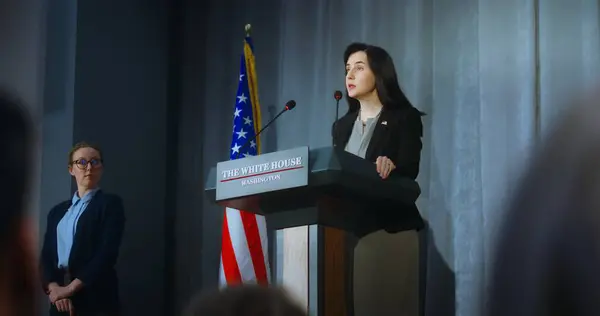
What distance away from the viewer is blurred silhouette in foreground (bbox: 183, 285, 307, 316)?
50 centimetres

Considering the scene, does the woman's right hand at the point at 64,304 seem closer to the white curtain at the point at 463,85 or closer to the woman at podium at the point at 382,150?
the white curtain at the point at 463,85

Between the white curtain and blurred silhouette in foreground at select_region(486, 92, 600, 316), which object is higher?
the white curtain

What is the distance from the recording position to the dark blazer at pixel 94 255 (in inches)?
170

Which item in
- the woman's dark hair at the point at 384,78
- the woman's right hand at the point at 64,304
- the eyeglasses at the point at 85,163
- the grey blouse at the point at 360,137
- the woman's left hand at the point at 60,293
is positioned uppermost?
the woman's dark hair at the point at 384,78

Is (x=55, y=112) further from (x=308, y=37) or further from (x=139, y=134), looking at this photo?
(x=308, y=37)

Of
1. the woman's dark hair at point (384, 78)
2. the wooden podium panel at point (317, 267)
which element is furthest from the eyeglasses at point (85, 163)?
the wooden podium panel at point (317, 267)

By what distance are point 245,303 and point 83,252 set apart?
4025 mm

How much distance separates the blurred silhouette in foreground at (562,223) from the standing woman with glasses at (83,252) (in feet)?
13.3

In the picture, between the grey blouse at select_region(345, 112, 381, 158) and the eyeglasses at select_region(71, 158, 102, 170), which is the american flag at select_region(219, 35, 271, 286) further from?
the eyeglasses at select_region(71, 158, 102, 170)

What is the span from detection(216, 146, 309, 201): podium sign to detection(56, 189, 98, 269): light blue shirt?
1789 mm

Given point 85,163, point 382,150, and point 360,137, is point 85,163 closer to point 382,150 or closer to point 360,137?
point 360,137

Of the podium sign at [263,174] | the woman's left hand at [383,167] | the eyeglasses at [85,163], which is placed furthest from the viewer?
the eyeglasses at [85,163]

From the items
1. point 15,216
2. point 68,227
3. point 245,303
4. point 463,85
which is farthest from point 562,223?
point 68,227

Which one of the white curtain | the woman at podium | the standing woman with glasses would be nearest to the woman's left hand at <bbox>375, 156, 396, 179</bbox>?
the woman at podium
